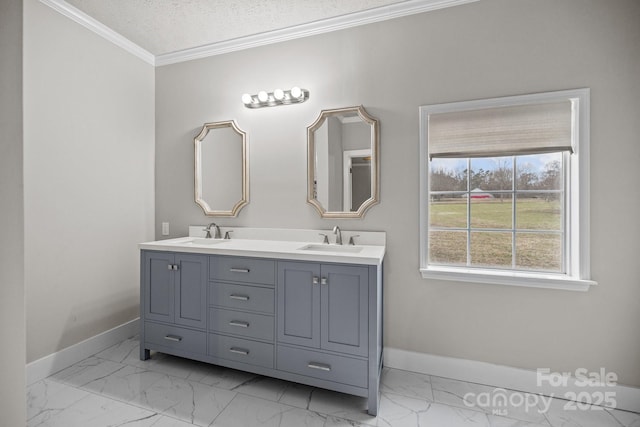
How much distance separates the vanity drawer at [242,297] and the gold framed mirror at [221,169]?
0.78m

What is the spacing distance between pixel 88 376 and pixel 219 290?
1.08m

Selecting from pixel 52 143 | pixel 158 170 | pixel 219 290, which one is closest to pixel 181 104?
pixel 158 170

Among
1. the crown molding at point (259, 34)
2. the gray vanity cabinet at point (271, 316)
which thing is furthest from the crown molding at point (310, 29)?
the gray vanity cabinet at point (271, 316)

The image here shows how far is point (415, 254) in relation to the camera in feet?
7.17

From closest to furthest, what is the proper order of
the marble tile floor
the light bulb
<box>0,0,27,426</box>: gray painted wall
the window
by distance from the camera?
<box>0,0,27,426</box>: gray painted wall < the marble tile floor < the window < the light bulb

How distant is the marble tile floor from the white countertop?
0.86 m

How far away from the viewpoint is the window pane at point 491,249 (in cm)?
221

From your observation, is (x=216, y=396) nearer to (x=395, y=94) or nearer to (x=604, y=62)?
(x=395, y=94)

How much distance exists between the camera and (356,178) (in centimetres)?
230

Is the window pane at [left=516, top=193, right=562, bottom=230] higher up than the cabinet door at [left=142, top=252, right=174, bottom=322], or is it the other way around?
the window pane at [left=516, top=193, right=562, bottom=230]

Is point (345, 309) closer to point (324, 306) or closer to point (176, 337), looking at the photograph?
point (324, 306)

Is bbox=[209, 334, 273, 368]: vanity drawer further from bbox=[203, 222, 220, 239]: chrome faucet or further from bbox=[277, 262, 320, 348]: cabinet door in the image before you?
bbox=[203, 222, 220, 239]: chrome faucet

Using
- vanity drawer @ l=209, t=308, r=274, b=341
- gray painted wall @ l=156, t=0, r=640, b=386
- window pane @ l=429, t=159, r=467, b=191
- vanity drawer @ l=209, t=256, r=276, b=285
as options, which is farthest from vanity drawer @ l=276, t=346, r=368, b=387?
window pane @ l=429, t=159, r=467, b=191

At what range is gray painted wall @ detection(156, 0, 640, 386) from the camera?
1790mm
